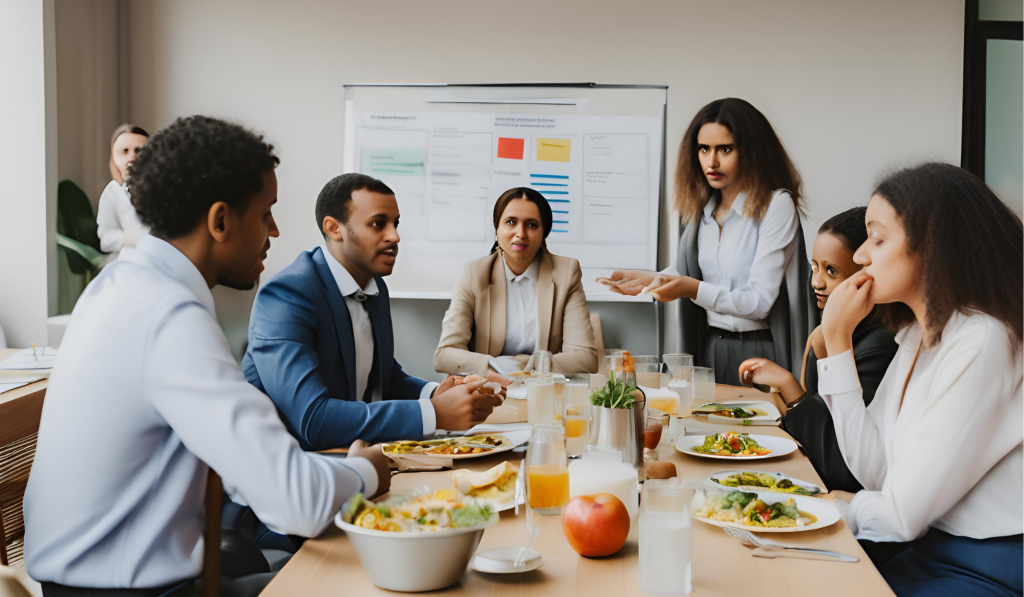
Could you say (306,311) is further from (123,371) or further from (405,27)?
(405,27)

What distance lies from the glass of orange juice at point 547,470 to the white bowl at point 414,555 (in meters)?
0.23

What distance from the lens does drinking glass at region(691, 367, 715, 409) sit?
2164mm

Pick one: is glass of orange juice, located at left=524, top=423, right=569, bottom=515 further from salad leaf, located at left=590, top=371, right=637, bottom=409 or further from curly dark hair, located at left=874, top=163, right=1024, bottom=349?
curly dark hair, located at left=874, top=163, right=1024, bottom=349

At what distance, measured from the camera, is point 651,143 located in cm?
414

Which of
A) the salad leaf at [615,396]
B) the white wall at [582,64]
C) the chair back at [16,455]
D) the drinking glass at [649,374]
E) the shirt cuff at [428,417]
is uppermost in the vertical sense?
the white wall at [582,64]

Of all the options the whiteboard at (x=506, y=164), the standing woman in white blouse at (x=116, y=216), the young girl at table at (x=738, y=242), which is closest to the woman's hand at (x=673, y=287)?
the young girl at table at (x=738, y=242)

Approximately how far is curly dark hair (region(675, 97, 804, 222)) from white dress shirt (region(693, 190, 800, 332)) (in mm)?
45

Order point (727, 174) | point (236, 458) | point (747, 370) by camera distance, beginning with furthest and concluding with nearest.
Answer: point (727, 174), point (747, 370), point (236, 458)

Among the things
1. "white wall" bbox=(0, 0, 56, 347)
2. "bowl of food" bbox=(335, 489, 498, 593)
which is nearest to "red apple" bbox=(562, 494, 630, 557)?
"bowl of food" bbox=(335, 489, 498, 593)

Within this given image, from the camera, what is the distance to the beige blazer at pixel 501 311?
3068 millimetres

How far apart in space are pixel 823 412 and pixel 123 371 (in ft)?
4.84

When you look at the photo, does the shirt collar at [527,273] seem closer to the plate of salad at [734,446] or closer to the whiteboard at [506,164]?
the whiteboard at [506,164]

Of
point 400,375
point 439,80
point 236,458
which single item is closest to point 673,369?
point 400,375

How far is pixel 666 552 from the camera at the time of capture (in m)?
0.96
